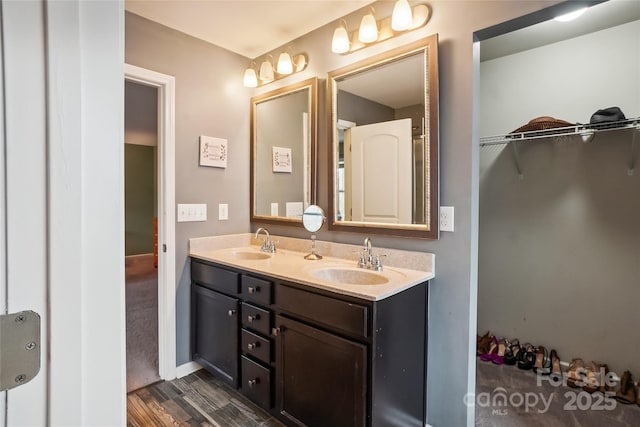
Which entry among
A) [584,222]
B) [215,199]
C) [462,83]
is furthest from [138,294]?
[584,222]

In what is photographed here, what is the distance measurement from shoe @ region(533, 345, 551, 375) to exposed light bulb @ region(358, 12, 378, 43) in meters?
2.46

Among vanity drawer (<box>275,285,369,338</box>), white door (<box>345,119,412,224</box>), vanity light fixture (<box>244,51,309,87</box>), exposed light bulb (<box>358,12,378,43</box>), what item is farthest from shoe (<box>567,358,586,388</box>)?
vanity light fixture (<box>244,51,309,87</box>)

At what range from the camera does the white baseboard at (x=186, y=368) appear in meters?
2.33

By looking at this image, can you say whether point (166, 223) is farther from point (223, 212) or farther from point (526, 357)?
point (526, 357)

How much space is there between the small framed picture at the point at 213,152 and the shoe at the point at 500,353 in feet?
8.34

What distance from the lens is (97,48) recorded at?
44 centimetres

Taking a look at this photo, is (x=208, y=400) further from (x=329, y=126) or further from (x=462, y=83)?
(x=462, y=83)

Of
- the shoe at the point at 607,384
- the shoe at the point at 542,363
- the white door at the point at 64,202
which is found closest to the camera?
the white door at the point at 64,202

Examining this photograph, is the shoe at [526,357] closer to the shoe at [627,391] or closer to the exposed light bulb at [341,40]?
the shoe at [627,391]

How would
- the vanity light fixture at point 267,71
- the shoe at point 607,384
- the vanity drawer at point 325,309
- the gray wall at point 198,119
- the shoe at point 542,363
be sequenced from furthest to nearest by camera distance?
the vanity light fixture at point 267,71 < the shoe at point 542,363 < the gray wall at point 198,119 < the shoe at point 607,384 < the vanity drawer at point 325,309

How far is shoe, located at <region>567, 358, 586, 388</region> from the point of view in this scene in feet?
7.06

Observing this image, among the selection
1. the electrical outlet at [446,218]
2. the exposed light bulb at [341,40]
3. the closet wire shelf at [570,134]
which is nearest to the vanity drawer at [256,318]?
the electrical outlet at [446,218]

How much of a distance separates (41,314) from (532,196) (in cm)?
283

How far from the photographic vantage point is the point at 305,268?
6.17 ft
